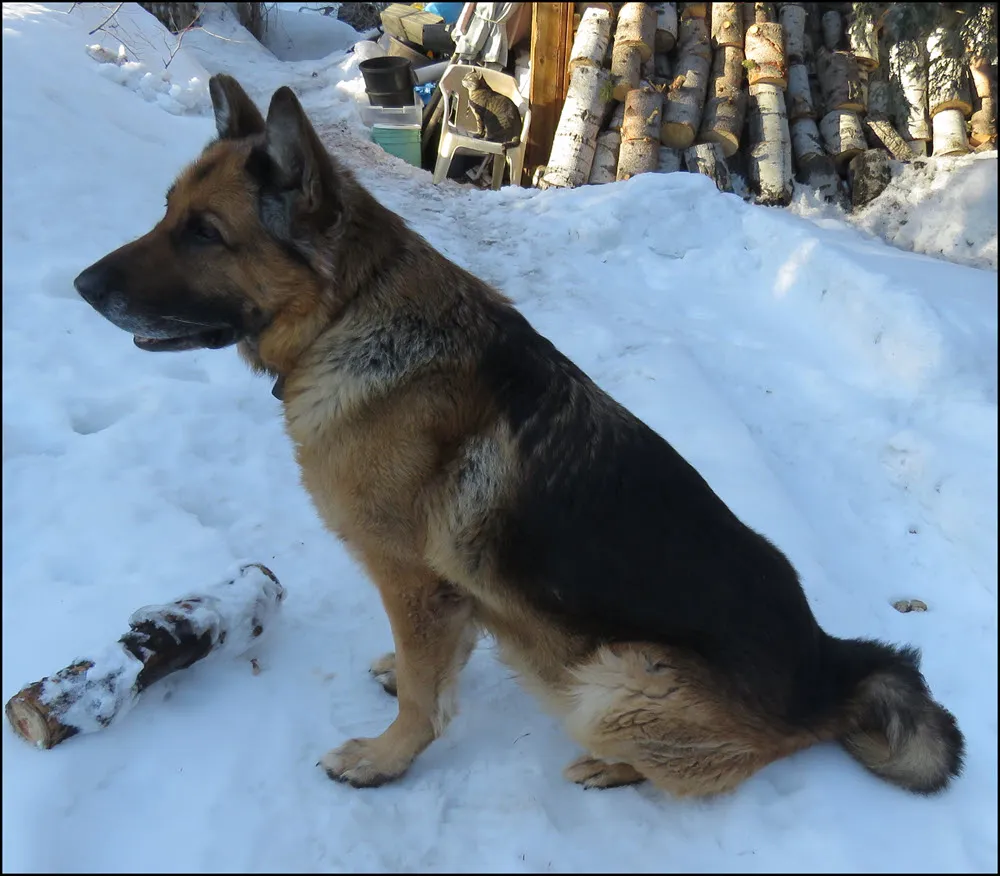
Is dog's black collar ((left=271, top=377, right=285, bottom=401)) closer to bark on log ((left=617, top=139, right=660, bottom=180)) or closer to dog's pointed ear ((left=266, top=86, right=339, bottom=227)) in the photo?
dog's pointed ear ((left=266, top=86, right=339, bottom=227))

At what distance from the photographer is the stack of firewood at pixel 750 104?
8.88m

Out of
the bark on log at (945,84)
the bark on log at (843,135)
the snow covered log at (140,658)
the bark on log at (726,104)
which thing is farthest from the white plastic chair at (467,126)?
the snow covered log at (140,658)

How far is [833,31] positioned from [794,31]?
2.33 feet

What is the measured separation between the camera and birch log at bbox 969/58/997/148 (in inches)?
349

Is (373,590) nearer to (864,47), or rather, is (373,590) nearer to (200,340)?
(200,340)

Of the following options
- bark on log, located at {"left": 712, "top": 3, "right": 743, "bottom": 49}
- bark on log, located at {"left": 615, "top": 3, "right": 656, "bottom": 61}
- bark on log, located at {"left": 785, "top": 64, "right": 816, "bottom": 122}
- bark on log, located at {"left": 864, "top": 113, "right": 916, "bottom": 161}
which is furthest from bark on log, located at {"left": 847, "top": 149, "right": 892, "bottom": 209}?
bark on log, located at {"left": 615, "top": 3, "right": 656, "bottom": 61}

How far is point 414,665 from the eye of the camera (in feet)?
8.81

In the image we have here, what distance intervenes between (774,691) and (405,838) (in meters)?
1.40

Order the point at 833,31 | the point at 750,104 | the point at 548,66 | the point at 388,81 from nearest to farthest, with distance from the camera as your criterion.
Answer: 1. the point at 750,104
2. the point at 548,66
3. the point at 833,31
4. the point at 388,81

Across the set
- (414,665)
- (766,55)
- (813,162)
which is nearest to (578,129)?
(766,55)

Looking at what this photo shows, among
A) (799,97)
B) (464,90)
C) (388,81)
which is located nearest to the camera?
(799,97)

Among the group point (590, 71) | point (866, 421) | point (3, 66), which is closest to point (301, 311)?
point (866, 421)

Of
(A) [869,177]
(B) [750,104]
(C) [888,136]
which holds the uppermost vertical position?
(B) [750,104]

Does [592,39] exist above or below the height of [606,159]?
above
